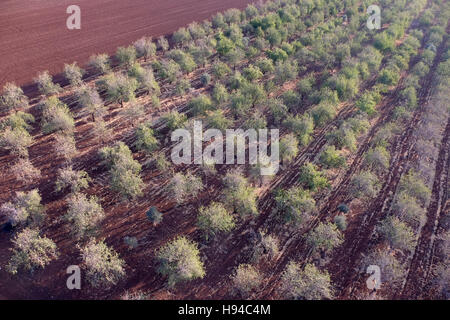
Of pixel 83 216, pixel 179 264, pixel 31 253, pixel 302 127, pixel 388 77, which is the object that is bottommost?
pixel 179 264

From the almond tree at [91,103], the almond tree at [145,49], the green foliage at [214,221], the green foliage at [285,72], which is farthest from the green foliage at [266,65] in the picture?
the green foliage at [214,221]

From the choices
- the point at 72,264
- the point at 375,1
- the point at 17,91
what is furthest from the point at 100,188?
the point at 375,1

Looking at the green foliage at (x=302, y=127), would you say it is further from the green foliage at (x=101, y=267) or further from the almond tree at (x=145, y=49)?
the almond tree at (x=145, y=49)

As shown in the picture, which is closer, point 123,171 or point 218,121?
point 123,171

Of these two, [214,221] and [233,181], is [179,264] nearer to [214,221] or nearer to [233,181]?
[214,221]

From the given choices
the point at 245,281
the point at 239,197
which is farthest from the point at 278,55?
the point at 245,281

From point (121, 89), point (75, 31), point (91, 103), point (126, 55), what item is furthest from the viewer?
point (75, 31)

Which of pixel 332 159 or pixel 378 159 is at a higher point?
pixel 332 159
